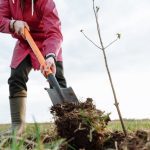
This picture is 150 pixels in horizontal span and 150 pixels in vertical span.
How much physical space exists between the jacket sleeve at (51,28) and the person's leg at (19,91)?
44cm

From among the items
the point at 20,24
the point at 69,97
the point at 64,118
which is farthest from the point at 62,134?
the point at 20,24

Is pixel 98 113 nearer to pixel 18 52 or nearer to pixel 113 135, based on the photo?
pixel 113 135

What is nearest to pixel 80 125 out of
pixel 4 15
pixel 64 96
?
pixel 64 96

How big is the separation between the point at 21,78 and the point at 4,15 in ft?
2.56

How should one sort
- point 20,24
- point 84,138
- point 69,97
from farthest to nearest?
point 20,24
point 69,97
point 84,138

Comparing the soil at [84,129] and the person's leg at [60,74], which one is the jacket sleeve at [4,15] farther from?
the soil at [84,129]

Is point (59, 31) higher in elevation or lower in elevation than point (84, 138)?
higher

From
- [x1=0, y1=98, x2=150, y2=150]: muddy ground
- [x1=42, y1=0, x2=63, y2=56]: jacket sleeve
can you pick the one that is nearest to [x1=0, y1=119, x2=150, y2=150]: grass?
[x1=0, y1=98, x2=150, y2=150]: muddy ground

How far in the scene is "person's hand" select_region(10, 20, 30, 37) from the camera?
5.52 meters

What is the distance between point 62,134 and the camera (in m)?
4.39

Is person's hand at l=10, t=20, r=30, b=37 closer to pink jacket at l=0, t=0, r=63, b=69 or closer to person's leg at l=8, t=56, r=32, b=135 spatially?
pink jacket at l=0, t=0, r=63, b=69

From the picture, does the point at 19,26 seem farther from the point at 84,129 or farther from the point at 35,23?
the point at 84,129

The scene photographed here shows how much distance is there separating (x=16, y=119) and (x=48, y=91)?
125 centimetres

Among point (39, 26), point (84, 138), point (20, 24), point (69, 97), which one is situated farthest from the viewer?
point (39, 26)
